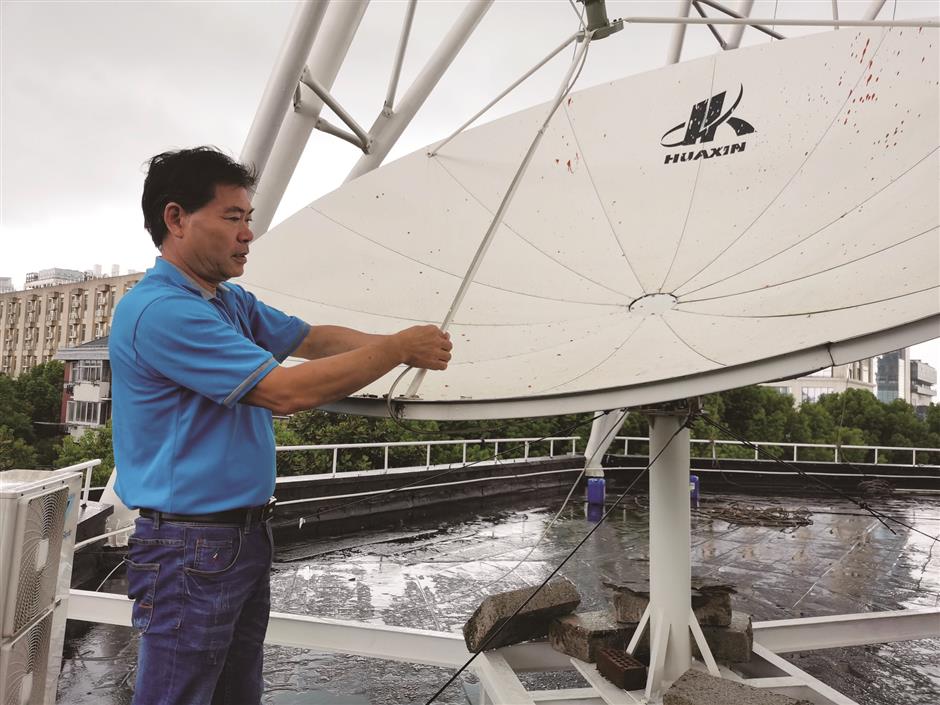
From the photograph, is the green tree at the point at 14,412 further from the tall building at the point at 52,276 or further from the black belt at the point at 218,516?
the tall building at the point at 52,276

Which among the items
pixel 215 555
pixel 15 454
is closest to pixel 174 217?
pixel 215 555

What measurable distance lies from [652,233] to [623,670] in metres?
2.24

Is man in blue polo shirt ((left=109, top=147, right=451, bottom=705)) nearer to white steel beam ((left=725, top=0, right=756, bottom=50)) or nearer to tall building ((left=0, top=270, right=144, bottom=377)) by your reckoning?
white steel beam ((left=725, top=0, right=756, bottom=50))

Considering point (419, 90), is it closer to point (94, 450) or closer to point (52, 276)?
point (94, 450)

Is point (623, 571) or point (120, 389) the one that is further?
point (623, 571)

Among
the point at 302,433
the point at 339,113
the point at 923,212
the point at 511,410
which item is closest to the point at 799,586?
the point at 923,212

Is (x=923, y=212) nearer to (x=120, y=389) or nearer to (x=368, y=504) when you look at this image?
(x=120, y=389)

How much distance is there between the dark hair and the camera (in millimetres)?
1771

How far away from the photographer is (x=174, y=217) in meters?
1.79

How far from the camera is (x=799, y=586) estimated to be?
6.38m

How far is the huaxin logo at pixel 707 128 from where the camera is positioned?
3715 mm

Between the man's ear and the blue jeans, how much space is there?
74 centimetres

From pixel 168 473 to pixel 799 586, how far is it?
21.0 ft

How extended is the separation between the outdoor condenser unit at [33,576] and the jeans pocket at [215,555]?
54 centimetres
